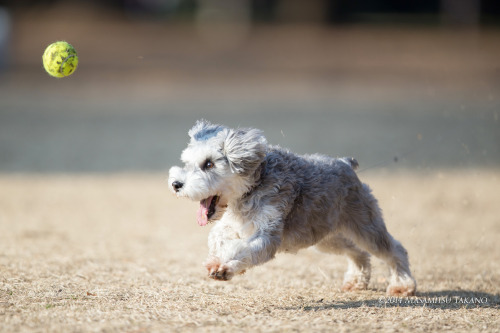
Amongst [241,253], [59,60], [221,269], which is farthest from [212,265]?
[59,60]

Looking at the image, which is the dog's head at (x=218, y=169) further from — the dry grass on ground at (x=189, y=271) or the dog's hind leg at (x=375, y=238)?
the dog's hind leg at (x=375, y=238)

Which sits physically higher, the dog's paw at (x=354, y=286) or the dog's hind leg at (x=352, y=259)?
the dog's hind leg at (x=352, y=259)

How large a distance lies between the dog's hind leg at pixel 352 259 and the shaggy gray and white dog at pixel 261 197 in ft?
0.81

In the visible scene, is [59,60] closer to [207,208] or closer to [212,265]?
[207,208]

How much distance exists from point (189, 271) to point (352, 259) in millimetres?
1669

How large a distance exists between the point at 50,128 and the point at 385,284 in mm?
12905

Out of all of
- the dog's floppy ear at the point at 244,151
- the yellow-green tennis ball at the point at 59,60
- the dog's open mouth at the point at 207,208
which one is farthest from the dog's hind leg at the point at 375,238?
the yellow-green tennis ball at the point at 59,60

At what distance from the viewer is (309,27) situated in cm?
3102

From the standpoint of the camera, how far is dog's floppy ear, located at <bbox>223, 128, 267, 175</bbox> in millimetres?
5211

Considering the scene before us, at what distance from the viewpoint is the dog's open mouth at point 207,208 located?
5.27 meters

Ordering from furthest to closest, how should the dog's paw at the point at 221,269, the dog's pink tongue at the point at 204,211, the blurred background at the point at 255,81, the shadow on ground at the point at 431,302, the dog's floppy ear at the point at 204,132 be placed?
1. the blurred background at the point at 255,81
2. the shadow on ground at the point at 431,302
3. the dog's floppy ear at the point at 204,132
4. the dog's pink tongue at the point at 204,211
5. the dog's paw at the point at 221,269

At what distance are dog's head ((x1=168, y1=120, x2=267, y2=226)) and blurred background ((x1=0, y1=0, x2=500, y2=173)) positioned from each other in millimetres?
5782

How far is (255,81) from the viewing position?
24703 mm

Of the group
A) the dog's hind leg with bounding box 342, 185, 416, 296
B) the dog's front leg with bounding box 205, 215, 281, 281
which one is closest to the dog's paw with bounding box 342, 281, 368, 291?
the dog's hind leg with bounding box 342, 185, 416, 296
